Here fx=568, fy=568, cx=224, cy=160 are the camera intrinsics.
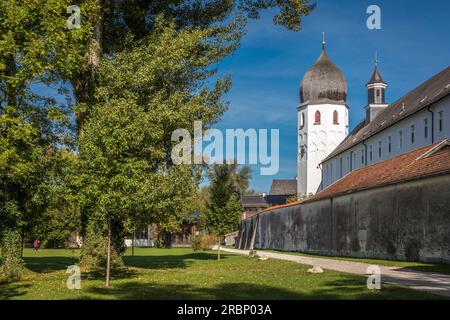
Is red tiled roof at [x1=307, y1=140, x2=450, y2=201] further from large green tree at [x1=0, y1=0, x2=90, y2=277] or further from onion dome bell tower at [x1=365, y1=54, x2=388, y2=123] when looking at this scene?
onion dome bell tower at [x1=365, y1=54, x2=388, y2=123]

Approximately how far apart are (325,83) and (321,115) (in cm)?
473

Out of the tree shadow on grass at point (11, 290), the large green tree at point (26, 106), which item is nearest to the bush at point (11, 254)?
the large green tree at point (26, 106)

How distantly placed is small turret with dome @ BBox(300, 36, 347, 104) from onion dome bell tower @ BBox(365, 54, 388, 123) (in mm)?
7364

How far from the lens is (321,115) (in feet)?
276

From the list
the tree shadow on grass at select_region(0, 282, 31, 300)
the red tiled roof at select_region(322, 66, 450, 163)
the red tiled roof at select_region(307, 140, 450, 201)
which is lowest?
the tree shadow on grass at select_region(0, 282, 31, 300)

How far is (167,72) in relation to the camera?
22891 mm

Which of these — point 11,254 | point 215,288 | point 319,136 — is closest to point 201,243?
point 11,254

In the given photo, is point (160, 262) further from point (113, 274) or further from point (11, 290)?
point (11, 290)

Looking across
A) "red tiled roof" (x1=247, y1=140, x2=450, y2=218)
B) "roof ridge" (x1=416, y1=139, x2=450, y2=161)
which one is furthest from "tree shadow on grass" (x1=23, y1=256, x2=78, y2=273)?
"roof ridge" (x1=416, y1=139, x2=450, y2=161)

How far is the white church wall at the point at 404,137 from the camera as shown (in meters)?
35.2

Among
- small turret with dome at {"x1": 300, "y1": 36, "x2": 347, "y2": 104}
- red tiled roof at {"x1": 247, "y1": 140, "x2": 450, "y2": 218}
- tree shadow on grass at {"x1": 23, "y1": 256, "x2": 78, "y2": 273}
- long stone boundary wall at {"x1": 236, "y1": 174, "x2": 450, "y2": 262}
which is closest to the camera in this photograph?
long stone boundary wall at {"x1": 236, "y1": 174, "x2": 450, "y2": 262}

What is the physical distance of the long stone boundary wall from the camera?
22.0 meters
